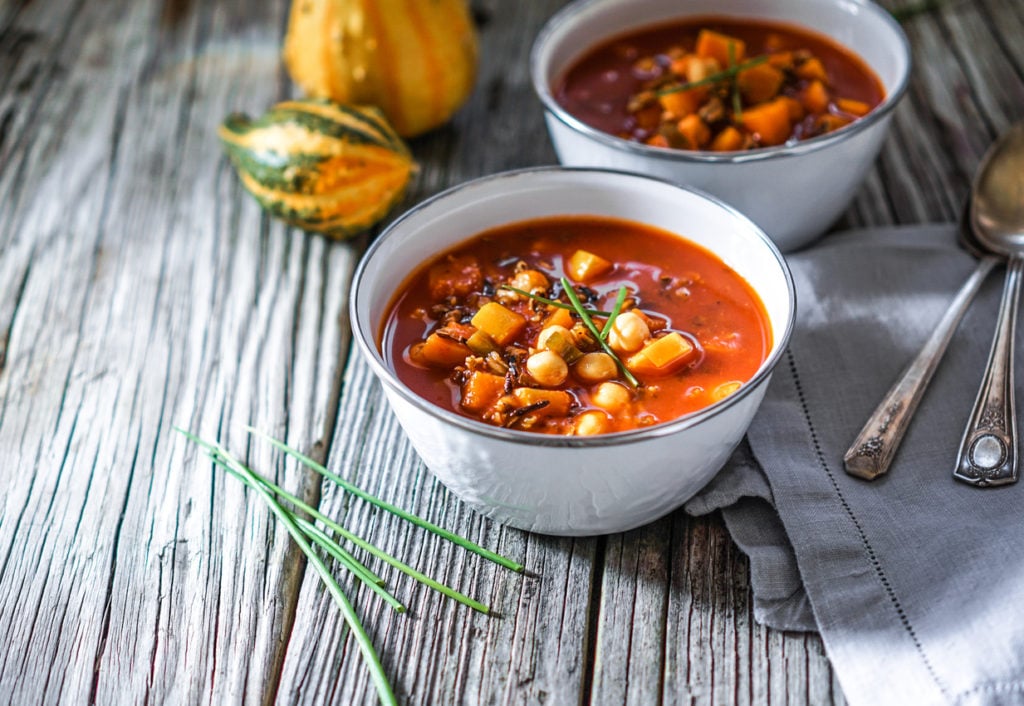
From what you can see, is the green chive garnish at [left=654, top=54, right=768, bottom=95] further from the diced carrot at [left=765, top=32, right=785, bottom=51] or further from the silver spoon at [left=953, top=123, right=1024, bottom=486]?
the silver spoon at [left=953, top=123, right=1024, bottom=486]

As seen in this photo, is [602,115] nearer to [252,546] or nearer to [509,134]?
[509,134]

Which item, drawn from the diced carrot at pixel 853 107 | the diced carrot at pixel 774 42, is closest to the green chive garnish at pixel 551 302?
the diced carrot at pixel 853 107

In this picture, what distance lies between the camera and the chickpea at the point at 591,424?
74.0 inches

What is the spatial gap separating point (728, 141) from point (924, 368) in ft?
2.39

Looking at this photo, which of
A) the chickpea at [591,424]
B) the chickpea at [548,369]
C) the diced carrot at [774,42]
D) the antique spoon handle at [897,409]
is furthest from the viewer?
the diced carrot at [774,42]

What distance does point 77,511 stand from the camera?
7.30 ft

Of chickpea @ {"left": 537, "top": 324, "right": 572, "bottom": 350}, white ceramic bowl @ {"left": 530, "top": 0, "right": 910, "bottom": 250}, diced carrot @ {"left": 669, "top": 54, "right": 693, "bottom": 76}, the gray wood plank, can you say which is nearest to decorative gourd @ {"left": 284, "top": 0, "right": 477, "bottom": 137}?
white ceramic bowl @ {"left": 530, "top": 0, "right": 910, "bottom": 250}

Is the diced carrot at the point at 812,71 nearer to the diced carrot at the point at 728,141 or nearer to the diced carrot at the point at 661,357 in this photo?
the diced carrot at the point at 728,141

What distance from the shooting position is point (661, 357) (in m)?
2.02

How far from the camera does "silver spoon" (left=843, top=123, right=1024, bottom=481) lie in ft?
6.91

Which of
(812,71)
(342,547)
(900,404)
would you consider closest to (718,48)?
(812,71)

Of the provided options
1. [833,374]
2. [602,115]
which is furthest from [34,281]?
[833,374]

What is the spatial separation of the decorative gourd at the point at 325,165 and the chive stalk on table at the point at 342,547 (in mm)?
731

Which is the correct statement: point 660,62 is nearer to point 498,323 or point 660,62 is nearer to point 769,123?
point 769,123
